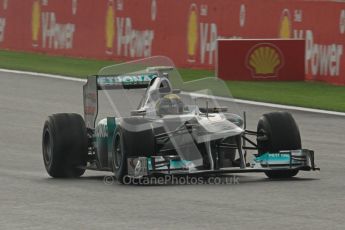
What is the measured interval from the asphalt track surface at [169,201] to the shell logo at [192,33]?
37.4 ft

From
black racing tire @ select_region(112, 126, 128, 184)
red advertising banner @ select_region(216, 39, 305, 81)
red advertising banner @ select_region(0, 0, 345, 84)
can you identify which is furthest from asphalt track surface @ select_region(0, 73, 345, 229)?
red advertising banner @ select_region(216, 39, 305, 81)

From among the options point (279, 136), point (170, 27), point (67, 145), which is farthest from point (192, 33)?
point (279, 136)

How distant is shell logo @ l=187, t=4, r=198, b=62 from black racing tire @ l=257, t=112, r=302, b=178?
14.8 meters

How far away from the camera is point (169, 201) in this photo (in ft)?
36.7

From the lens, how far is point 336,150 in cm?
1623

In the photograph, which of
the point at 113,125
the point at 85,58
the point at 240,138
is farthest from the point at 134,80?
the point at 85,58

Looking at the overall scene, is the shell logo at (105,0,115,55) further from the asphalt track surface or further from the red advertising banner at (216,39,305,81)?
the asphalt track surface

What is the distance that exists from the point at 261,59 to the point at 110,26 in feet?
18.3

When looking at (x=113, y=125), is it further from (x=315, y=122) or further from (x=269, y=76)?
(x=269, y=76)

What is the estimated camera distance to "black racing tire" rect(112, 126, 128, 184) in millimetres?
12336

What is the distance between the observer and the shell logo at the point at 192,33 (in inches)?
1093

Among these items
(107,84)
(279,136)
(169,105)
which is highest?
(107,84)

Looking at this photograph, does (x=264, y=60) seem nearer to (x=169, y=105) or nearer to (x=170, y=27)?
(x=170, y=27)

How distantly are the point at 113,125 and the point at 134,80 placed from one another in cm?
95
